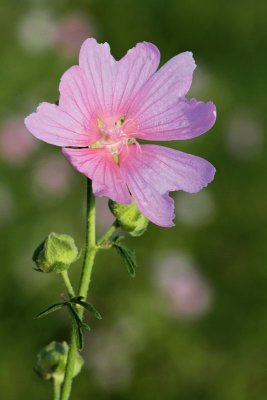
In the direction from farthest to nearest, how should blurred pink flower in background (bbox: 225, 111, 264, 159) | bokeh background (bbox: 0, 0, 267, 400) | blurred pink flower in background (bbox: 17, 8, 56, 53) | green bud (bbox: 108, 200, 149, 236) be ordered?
blurred pink flower in background (bbox: 17, 8, 56, 53) < blurred pink flower in background (bbox: 225, 111, 264, 159) < bokeh background (bbox: 0, 0, 267, 400) < green bud (bbox: 108, 200, 149, 236)

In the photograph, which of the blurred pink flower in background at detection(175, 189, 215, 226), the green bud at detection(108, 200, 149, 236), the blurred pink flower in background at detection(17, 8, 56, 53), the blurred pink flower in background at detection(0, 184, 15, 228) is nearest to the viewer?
the green bud at detection(108, 200, 149, 236)

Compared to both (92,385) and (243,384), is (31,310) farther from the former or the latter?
(243,384)

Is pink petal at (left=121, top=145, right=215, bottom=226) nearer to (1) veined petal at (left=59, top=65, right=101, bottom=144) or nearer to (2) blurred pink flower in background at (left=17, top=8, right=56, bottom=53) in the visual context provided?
(1) veined petal at (left=59, top=65, right=101, bottom=144)

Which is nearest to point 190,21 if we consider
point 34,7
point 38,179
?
point 34,7

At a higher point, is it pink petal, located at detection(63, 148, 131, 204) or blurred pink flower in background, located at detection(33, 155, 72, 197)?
pink petal, located at detection(63, 148, 131, 204)

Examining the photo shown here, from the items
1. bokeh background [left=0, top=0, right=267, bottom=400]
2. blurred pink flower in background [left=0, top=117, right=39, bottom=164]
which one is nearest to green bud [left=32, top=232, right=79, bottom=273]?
bokeh background [left=0, top=0, right=267, bottom=400]
